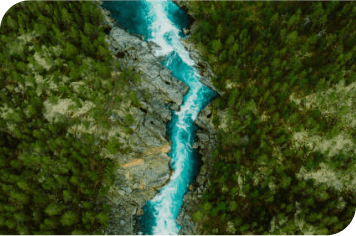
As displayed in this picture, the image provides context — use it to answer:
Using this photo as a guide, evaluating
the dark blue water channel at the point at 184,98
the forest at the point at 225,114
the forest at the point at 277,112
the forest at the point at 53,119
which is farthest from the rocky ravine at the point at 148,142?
the forest at the point at 277,112

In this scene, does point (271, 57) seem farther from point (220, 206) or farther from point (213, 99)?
point (220, 206)

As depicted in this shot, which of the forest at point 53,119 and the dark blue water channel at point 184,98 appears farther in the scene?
the dark blue water channel at point 184,98

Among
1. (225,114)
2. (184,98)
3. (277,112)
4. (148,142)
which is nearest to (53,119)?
(148,142)

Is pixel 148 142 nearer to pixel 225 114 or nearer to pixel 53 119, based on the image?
pixel 225 114

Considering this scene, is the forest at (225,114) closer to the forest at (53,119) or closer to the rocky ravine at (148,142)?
the forest at (53,119)

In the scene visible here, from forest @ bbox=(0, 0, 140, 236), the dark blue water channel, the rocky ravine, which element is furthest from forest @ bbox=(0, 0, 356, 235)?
the dark blue water channel

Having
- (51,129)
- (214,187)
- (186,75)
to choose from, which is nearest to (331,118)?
(214,187)

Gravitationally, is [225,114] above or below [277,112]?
below
